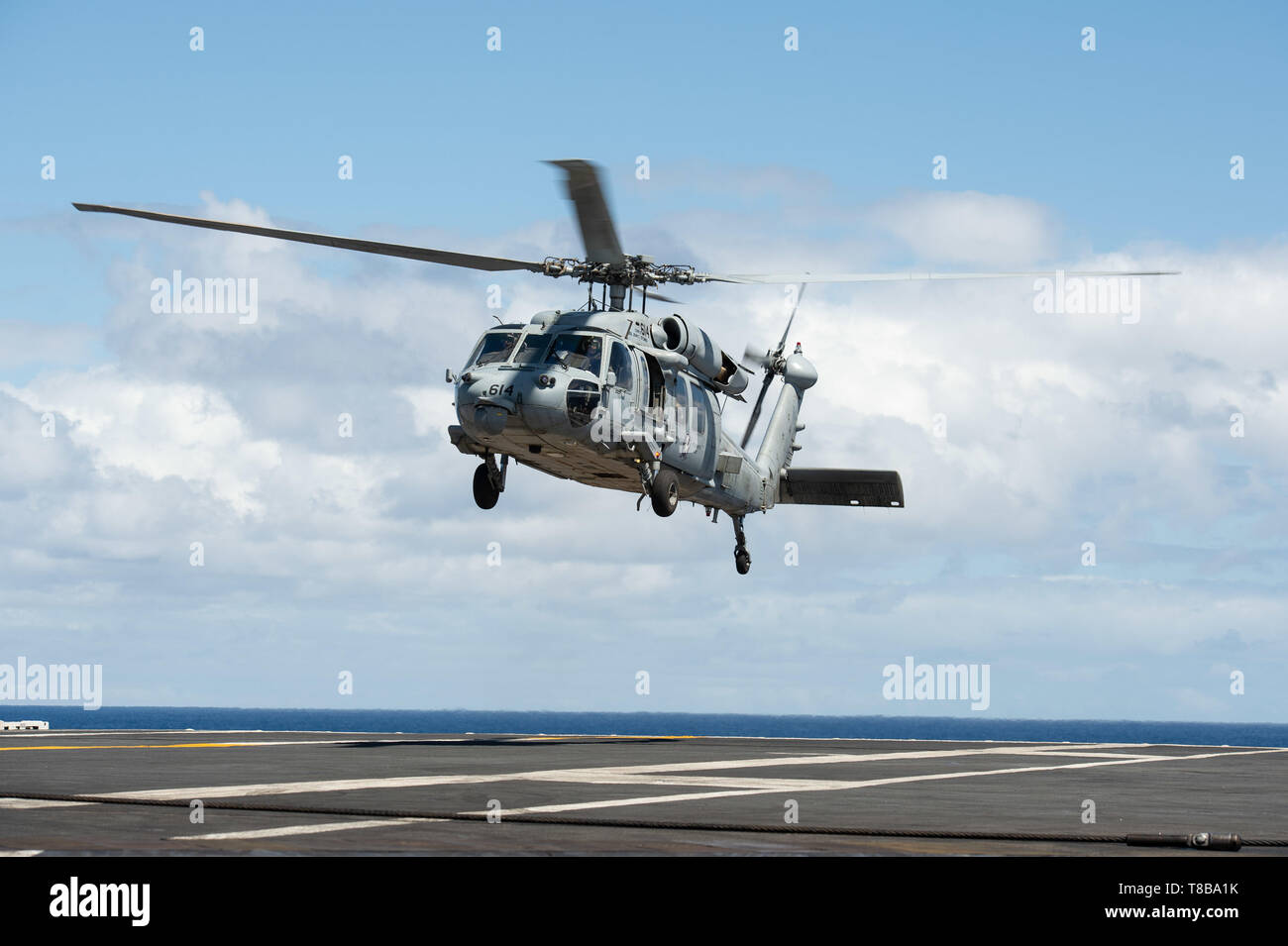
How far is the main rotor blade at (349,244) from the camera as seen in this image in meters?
26.8

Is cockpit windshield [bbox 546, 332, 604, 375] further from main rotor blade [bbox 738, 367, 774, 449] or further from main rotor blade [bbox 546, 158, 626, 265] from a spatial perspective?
main rotor blade [bbox 738, 367, 774, 449]

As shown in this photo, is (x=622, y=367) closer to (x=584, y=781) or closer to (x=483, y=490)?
(x=483, y=490)

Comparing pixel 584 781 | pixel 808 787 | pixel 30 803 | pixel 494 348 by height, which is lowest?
pixel 808 787

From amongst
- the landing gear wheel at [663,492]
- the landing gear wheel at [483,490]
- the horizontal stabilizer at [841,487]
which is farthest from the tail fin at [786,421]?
the landing gear wheel at [483,490]

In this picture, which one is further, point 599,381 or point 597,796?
point 599,381

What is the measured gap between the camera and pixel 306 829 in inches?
537

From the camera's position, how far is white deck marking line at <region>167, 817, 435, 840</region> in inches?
508

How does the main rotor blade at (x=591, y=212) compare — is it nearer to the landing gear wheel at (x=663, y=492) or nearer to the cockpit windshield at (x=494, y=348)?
the cockpit windshield at (x=494, y=348)

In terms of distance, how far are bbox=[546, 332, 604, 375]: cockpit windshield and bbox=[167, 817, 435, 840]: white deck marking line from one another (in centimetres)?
1557

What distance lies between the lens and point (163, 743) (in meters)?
34.3

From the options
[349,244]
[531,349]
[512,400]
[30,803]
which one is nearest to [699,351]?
[531,349]

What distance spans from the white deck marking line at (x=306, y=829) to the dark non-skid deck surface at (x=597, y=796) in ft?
0.09

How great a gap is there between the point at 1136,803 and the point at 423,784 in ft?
32.3

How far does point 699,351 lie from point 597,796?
53.8 feet
